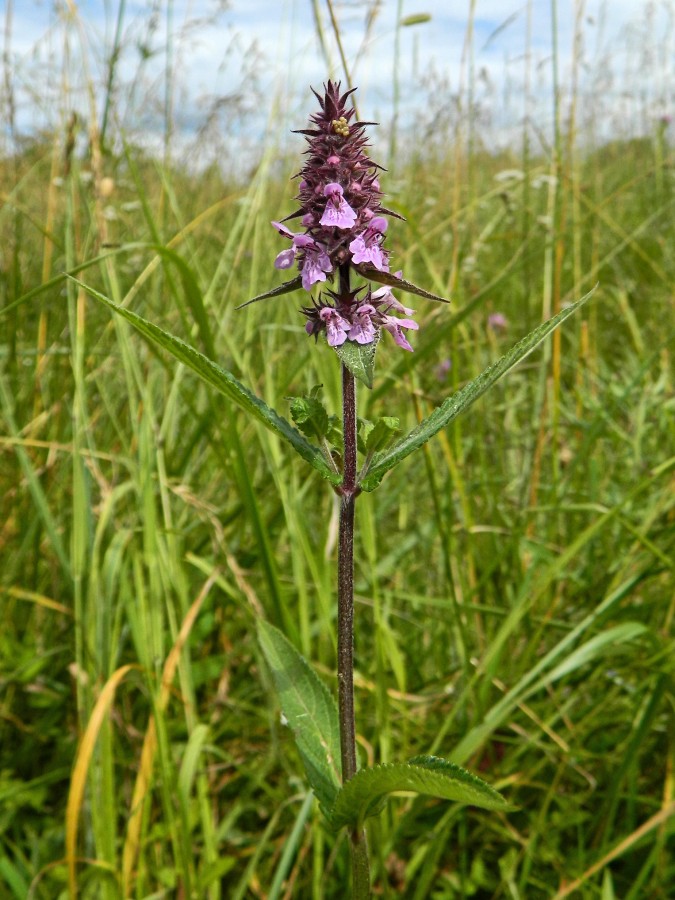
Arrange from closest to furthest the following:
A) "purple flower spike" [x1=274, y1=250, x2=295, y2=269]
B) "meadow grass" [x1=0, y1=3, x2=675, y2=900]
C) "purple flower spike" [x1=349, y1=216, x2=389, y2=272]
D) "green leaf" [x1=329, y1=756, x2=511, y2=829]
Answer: "green leaf" [x1=329, y1=756, x2=511, y2=829] → "purple flower spike" [x1=349, y1=216, x2=389, y2=272] → "purple flower spike" [x1=274, y1=250, x2=295, y2=269] → "meadow grass" [x1=0, y1=3, x2=675, y2=900]

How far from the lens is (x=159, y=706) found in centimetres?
144

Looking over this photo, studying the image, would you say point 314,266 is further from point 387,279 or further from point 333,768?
point 333,768

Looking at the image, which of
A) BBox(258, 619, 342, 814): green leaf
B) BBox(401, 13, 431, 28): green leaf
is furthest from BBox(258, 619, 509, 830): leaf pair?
BBox(401, 13, 431, 28): green leaf

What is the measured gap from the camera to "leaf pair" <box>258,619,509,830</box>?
779 mm

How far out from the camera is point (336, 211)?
844mm

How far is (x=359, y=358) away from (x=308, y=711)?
54 cm

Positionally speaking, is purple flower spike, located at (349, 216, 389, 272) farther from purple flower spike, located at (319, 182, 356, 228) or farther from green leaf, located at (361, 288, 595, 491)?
green leaf, located at (361, 288, 595, 491)

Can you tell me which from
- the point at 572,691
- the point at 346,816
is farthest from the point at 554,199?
the point at 346,816

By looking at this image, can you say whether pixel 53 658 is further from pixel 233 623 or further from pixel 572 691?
pixel 572 691

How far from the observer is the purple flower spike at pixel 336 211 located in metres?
0.84

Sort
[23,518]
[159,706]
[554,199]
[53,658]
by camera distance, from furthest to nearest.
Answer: [554,199] → [23,518] → [53,658] → [159,706]

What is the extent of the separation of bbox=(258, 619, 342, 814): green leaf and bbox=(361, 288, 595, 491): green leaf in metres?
0.31

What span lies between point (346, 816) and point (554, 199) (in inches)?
80.1

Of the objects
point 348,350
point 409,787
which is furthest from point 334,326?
point 409,787
